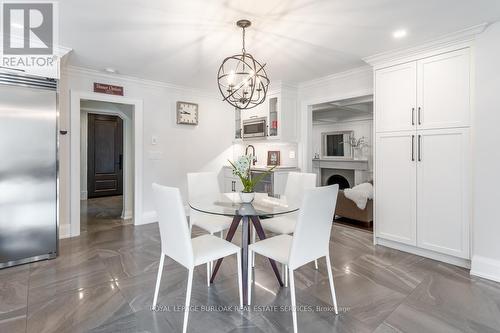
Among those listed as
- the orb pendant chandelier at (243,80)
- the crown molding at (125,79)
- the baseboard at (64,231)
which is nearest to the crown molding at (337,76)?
the orb pendant chandelier at (243,80)

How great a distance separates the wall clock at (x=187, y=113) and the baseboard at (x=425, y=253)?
11.5 feet

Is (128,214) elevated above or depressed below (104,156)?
below

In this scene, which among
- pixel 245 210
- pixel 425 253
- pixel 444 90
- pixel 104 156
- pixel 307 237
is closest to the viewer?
pixel 307 237

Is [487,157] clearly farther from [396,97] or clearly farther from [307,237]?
[307,237]

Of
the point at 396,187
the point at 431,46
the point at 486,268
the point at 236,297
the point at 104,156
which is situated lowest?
the point at 236,297

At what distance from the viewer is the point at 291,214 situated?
3.02 metres

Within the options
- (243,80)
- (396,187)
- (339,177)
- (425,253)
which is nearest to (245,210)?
(243,80)

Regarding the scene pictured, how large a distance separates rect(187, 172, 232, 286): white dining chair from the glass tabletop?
0.75 feet

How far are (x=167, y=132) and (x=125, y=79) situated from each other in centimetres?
102

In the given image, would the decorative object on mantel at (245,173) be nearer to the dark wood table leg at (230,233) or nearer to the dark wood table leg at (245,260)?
the dark wood table leg at (230,233)

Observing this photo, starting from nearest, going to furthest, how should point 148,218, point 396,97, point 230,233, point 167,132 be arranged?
1. point 230,233
2. point 396,97
3. point 148,218
4. point 167,132

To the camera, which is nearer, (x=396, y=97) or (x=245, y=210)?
(x=245, y=210)

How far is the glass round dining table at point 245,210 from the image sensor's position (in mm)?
2074

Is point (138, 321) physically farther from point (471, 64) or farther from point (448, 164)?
point (471, 64)
